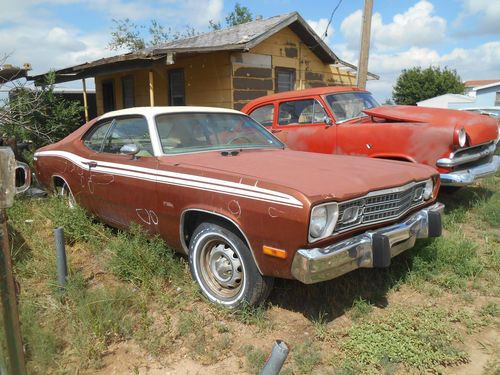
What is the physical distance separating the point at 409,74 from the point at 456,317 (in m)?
52.2

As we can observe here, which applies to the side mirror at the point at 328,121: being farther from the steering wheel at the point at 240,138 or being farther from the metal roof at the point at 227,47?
the metal roof at the point at 227,47

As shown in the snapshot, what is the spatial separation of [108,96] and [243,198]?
576 inches

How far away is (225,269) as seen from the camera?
339 cm

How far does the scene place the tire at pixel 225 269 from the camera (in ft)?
10.3

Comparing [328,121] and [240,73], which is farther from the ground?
[240,73]

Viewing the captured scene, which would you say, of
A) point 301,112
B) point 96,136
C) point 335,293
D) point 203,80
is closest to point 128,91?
point 203,80

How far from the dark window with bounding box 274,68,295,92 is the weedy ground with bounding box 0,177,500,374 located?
855 cm

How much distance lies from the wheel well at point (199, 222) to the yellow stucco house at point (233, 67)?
20.3 ft

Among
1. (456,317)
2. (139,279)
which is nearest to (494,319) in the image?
(456,317)

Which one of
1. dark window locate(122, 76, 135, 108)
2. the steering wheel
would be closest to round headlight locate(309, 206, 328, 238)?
the steering wheel

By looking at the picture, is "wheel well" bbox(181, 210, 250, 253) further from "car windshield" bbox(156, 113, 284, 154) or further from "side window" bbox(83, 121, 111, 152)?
"side window" bbox(83, 121, 111, 152)

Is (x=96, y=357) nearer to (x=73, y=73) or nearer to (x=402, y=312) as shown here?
(x=402, y=312)

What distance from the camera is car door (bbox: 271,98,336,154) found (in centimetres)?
619

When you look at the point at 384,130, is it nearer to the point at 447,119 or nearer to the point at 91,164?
the point at 447,119
